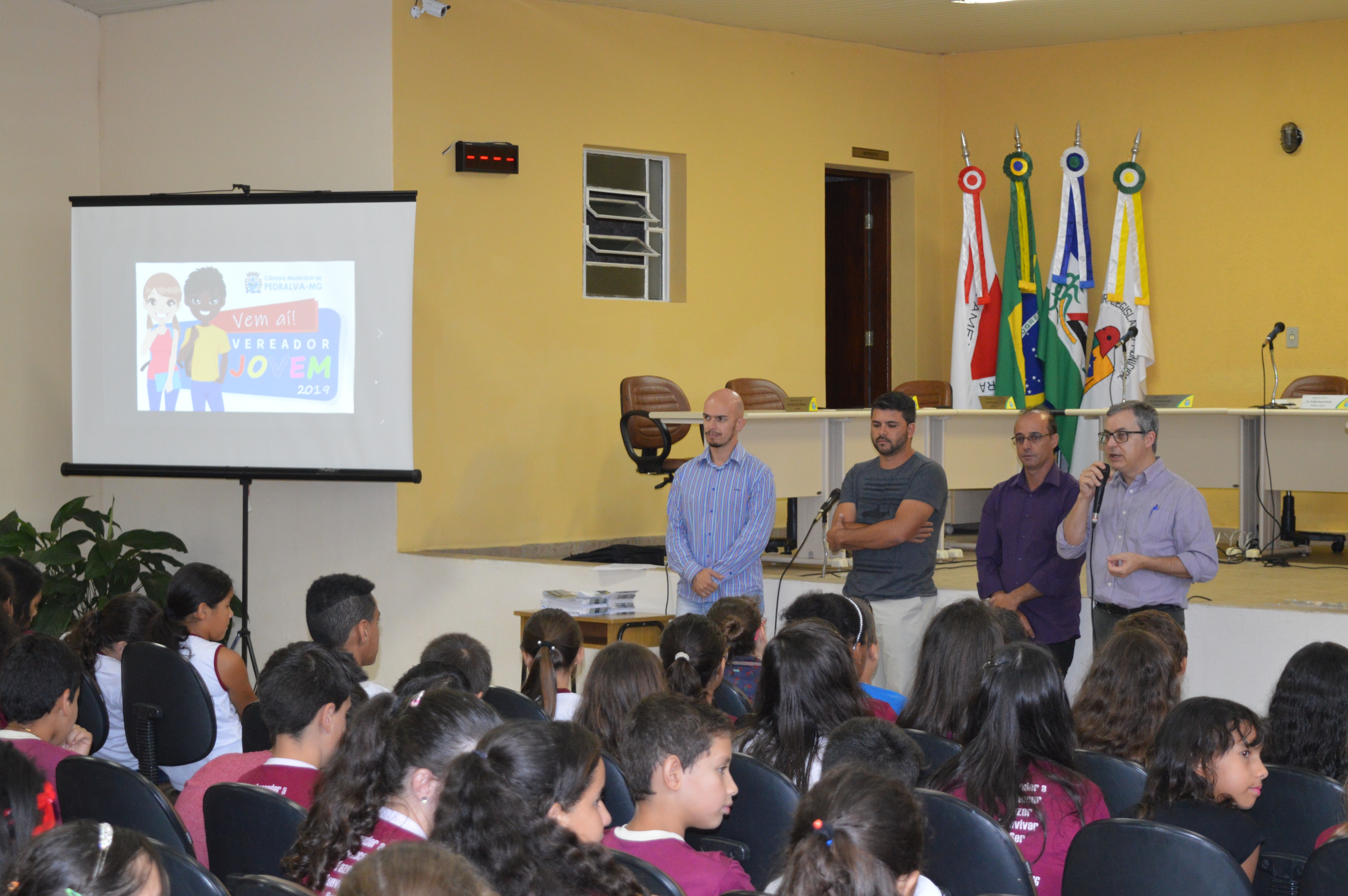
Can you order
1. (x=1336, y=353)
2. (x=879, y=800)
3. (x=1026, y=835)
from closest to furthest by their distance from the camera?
1. (x=879, y=800)
2. (x=1026, y=835)
3. (x=1336, y=353)

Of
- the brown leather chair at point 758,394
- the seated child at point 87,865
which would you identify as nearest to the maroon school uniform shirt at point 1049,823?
the seated child at point 87,865

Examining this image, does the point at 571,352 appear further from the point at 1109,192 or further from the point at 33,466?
the point at 1109,192

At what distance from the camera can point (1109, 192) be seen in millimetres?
8719

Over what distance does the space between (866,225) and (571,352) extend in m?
2.84

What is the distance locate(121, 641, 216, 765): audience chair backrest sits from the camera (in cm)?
356

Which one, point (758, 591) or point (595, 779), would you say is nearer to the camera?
point (595, 779)

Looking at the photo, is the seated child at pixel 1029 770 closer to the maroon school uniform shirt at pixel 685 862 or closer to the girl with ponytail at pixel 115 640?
the maroon school uniform shirt at pixel 685 862

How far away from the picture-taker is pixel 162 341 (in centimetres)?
652

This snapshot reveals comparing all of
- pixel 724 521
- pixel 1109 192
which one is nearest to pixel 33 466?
pixel 724 521

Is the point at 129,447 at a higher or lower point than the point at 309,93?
lower

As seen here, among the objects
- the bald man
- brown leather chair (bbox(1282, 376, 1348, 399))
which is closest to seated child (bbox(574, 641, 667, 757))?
the bald man

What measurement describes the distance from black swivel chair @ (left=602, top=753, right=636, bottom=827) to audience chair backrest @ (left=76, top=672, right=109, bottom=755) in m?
1.64

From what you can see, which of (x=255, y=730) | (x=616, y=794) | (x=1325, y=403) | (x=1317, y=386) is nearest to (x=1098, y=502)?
(x=616, y=794)

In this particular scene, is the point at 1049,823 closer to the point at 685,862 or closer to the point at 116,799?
the point at 685,862
